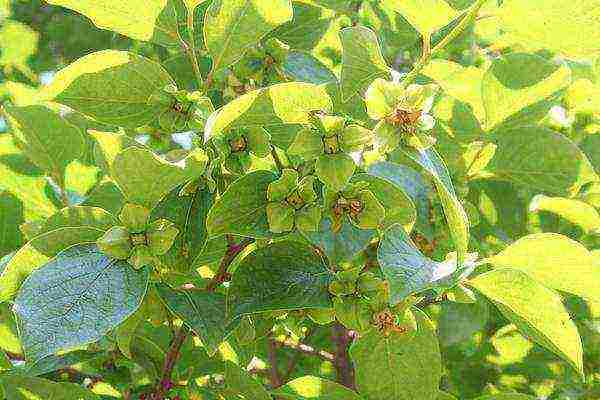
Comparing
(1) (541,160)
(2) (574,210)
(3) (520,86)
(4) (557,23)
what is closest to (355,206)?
(4) (557,23)

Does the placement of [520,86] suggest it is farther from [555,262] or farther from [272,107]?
[272,107]

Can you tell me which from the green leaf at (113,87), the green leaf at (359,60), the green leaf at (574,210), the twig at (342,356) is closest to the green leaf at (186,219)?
the green leaf at (113,87)

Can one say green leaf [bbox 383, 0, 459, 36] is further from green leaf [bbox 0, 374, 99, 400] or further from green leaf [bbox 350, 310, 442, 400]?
green leaf [bbox 0, 374, 99, 400]

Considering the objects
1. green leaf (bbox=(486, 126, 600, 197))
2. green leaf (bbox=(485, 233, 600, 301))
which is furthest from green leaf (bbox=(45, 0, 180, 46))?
green leaf (bbox=(486, 126, 600, 197))

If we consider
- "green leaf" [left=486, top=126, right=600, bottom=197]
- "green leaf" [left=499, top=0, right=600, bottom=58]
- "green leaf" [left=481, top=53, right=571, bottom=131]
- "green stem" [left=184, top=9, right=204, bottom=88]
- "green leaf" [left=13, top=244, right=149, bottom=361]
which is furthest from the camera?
"green leaf" [left=486, top=126, right=600, bottom=197]

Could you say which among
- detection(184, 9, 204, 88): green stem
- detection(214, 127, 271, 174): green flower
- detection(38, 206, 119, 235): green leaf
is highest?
detection(184, 9, 204, 88): green stem

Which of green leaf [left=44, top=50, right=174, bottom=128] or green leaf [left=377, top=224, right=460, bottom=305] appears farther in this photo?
green leaf [left=44, top=50, right=174, bottom=128]
